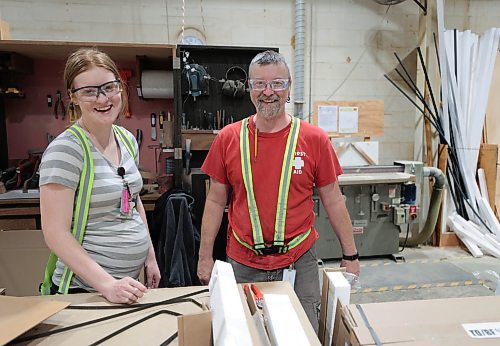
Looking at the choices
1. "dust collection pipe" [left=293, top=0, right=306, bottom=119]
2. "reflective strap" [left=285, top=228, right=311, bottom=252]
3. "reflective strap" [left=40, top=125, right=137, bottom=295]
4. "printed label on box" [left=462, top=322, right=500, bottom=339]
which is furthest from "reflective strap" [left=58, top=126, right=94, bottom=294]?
"dust collection pipe" [left=293, top=0, right=306, bottom=119]

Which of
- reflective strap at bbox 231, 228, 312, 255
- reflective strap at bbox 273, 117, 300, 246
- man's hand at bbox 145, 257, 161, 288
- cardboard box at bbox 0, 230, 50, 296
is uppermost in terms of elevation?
reflective strap at bbox 273, 117, 300, 246

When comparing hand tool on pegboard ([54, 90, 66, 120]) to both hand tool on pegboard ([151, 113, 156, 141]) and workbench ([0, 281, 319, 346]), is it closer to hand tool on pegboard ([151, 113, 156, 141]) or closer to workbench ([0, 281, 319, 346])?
hand tool on pegboard ([151, 113, 156, 141])

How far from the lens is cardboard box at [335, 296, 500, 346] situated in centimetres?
67

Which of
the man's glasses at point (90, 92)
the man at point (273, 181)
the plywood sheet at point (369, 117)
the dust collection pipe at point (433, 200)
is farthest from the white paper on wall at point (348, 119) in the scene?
the man's glasses at point (90, 92)

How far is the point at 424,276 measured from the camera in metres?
3.14

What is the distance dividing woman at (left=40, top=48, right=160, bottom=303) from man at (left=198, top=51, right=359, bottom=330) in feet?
1.29

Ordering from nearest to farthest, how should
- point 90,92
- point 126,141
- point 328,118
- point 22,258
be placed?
point 90,92
point 126,141
point 22,258
point 328,118

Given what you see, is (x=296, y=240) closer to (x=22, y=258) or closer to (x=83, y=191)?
(x=83, y=191)

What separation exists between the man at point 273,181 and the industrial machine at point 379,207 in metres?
1.85

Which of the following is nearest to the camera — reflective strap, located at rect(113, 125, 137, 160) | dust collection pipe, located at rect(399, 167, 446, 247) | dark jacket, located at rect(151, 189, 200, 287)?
reflective strap, located at rect(113, 125, 137, 160)

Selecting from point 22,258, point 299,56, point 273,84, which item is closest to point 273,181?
point 273,84

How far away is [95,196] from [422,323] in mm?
913

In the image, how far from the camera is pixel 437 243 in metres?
3.85

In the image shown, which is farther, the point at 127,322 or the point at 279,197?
the point at 279,197
